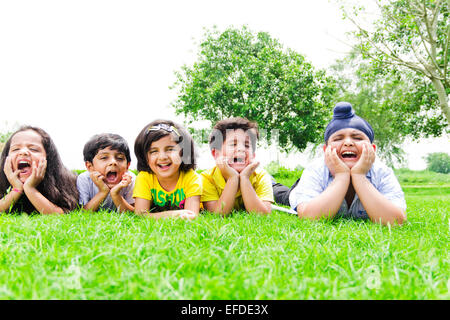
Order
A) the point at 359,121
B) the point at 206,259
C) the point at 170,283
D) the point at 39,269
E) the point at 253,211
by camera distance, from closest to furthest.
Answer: the point at 170,283
the point at 39,269
the point at 206,259
the point at 359,121
the point at 253,211

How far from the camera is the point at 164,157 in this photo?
153 inches

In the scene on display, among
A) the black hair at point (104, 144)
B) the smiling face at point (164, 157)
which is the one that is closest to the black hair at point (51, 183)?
the black hair at point (104, 144)

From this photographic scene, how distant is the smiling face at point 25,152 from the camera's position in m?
3.94

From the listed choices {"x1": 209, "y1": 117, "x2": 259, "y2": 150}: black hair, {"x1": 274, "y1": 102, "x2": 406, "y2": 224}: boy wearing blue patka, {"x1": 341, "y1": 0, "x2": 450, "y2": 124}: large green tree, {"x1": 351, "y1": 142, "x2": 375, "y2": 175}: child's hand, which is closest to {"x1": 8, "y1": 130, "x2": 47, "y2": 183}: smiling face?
{"x1": 209, "y1": 117, "x2": 259, "y2": 150}: black hair

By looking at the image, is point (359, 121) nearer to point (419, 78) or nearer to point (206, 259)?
point (206, 259)

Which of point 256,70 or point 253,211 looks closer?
point 253,211

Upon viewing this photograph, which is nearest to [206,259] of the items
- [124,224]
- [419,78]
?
[124,224]

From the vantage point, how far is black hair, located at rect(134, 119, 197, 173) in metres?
3.98

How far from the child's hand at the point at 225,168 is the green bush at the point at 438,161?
160 feet

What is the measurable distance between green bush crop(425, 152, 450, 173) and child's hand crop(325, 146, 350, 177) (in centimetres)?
4869

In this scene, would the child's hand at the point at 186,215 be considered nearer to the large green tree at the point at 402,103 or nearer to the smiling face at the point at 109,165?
the smiling face at the point at 109,165

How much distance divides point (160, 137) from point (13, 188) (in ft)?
5.68

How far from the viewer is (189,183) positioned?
158 inches
